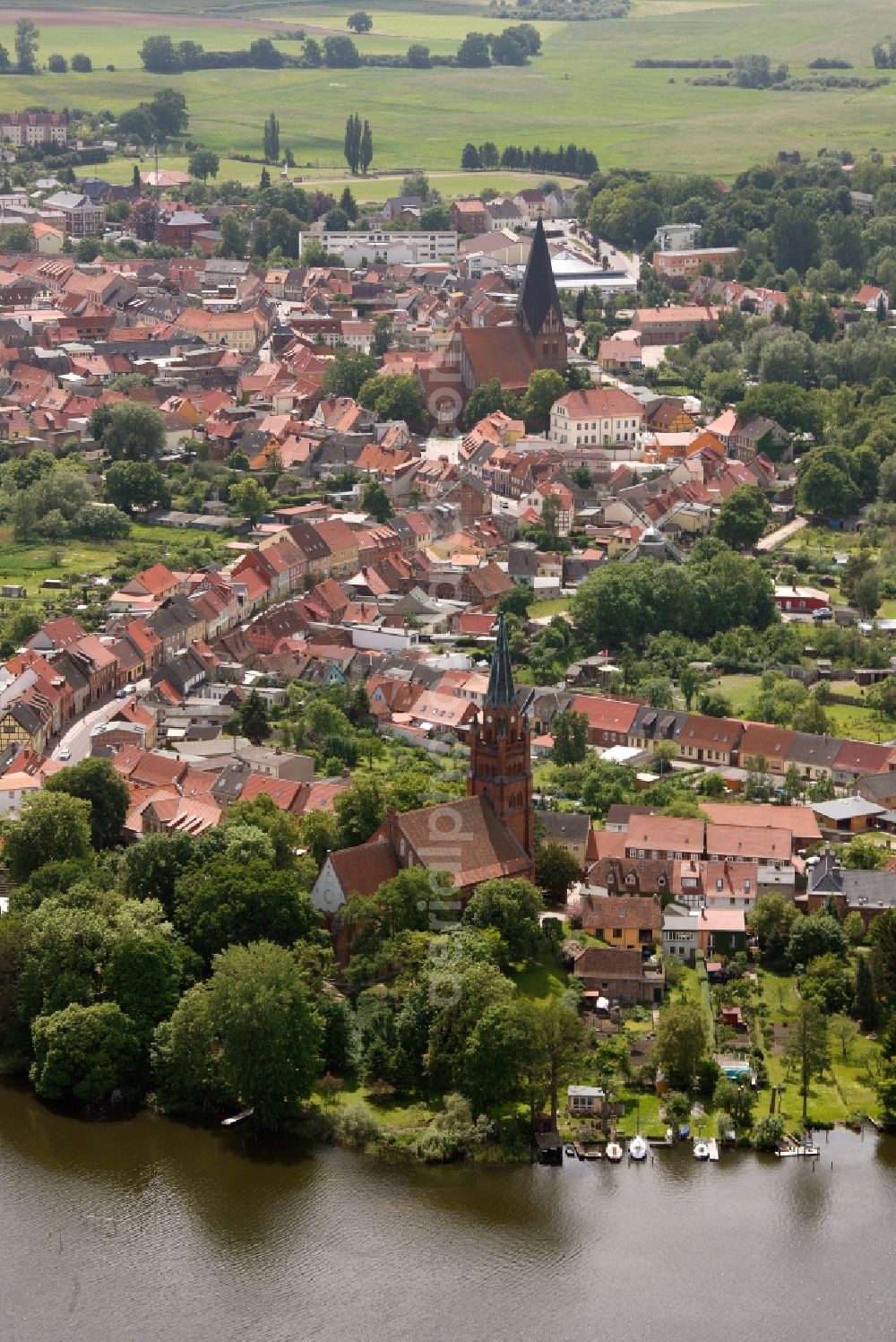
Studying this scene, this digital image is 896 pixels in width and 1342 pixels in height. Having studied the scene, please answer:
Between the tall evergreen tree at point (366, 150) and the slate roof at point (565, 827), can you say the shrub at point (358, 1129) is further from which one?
the tall evergreen tree at point (366, 150)

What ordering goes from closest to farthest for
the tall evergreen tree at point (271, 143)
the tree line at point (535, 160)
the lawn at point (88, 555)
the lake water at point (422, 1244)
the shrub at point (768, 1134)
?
1. the lake water at point (422, 1244)
2. the shrub at point (768, 1134)
3. the lawn at point (88, 555)
4. the tree line at point (535, 160)
5. the tall evergreen tree at point (271, 143)

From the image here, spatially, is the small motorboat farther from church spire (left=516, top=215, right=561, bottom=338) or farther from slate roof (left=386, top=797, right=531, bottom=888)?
church spire (left=516, top=215, right=561, bottom=338)

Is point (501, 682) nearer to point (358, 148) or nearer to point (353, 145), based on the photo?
point (353, 145)

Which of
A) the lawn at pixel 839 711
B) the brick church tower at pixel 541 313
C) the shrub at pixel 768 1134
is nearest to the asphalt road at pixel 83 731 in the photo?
the lawn at pixel 839 711

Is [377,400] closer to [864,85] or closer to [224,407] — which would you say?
[224,407]

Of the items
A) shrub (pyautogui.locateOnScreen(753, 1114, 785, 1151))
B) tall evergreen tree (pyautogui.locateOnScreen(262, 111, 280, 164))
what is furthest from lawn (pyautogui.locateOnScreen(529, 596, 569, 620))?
tall evergreen tree (pyautogui.locateOnScreen(262, 111, 280, 164))

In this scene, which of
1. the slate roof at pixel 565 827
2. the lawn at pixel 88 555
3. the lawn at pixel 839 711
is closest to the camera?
the slate roof at pixel 565 827

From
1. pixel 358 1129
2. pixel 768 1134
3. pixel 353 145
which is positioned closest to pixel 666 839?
pixel 768 1134

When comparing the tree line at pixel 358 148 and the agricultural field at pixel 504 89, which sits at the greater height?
the tree line at pixel 358 148
